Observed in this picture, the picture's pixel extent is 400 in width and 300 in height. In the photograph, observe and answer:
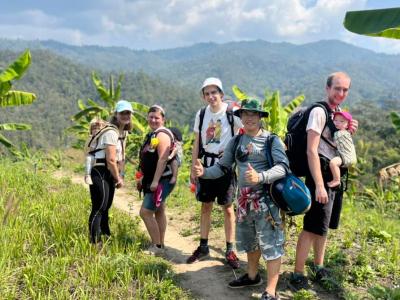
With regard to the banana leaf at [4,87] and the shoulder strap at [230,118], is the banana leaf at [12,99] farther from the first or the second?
the shoulder strap at [230,118]

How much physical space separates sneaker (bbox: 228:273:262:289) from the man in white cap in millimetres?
467

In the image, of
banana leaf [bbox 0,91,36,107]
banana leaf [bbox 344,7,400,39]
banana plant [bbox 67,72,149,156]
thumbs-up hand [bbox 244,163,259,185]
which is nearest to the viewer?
banana leaf [bbox 344,7,400,39]

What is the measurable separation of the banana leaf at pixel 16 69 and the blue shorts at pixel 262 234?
5970 mm

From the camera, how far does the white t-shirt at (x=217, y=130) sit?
168 inches

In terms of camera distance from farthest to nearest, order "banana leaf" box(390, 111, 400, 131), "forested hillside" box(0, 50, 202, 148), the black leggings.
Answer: "forested hillside" box(0, 50, 202, 148) → "banana leaf" box(390, 111, 400, 131) → the black leggings

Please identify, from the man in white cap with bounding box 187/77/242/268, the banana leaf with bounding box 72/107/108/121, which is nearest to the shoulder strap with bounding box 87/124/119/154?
the man in white cap with bounding box 187/77/242/268

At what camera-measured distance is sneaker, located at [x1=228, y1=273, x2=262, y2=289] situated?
12.8 feet

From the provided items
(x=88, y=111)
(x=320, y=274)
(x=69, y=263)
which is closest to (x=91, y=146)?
(x=69, y=263)

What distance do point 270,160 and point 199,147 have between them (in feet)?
3.89

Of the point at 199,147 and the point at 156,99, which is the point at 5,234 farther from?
the point at 156,99

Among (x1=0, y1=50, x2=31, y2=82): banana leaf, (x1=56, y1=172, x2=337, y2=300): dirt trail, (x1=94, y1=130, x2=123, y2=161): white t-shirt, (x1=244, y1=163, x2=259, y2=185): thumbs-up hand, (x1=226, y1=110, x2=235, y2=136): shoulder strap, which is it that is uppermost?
(x1=0, y1=50, x2=31, y2=82): banana leaf

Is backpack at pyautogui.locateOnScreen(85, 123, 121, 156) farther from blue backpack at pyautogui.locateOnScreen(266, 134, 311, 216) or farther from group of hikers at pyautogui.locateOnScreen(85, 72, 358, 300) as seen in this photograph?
blue backpack at pyautogui.locateOnScreen(266, 134, 311, 216)

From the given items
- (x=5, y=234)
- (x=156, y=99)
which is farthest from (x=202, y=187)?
(x=156, y=99)

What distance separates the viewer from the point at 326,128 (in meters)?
3.70
